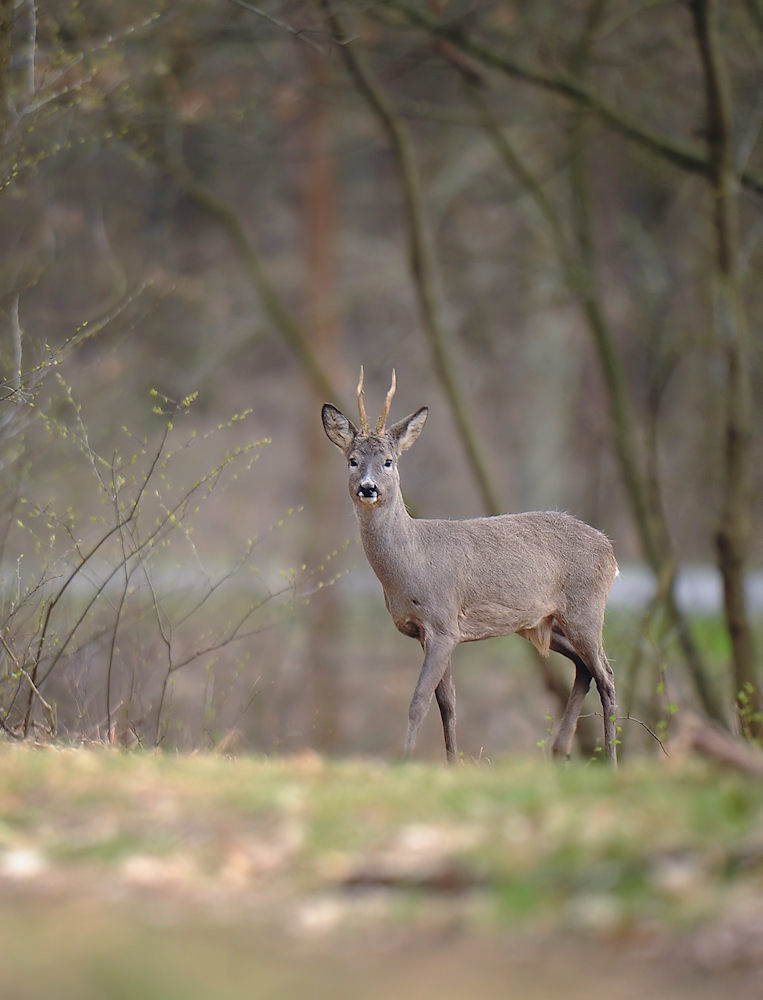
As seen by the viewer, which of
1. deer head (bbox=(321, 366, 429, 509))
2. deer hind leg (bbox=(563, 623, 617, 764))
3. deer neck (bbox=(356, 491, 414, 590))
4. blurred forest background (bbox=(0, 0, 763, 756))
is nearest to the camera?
deer head (bbox=(321, 366, 429, 509))

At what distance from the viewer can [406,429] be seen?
27.7ft

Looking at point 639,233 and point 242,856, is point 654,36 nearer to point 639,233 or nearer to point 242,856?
point 639,233

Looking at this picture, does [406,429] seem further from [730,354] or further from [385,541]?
[730,354]

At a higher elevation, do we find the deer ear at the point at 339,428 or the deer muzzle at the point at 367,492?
the deer ear at the point at 339,428

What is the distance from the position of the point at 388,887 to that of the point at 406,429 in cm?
418

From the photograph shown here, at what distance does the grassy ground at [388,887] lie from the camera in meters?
4.00

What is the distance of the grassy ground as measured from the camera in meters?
4.00

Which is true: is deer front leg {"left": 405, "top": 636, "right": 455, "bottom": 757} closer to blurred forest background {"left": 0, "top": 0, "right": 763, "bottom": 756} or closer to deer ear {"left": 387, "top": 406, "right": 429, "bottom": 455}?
blurred forest background {"left": 0, "top": 0, "right": 763, "bottom": 756}

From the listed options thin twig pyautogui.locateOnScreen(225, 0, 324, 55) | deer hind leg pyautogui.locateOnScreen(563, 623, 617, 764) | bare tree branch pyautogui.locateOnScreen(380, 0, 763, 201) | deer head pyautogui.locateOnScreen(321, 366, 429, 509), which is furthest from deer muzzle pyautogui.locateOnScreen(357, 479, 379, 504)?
bare tree branch pyautogui.locateOnScreen(380, 0, 763, 201)

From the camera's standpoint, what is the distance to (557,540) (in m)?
8.76

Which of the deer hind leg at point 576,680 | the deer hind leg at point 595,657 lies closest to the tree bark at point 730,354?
the deer hind leg at point 576,680

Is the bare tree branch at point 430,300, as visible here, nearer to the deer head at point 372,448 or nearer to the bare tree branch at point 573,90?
the bare tree branch at point 573,90

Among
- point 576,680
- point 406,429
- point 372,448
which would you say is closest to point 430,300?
point 406,429

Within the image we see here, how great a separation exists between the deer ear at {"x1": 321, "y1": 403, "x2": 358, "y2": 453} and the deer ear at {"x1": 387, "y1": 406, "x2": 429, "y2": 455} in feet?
0.76
